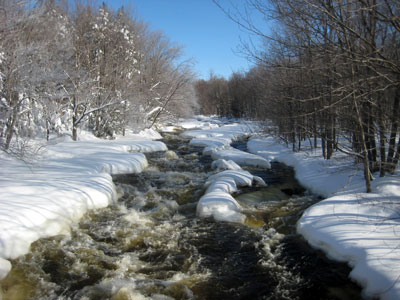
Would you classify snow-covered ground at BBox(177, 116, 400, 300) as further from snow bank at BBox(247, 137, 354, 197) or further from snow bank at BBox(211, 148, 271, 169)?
snow bank at BBox(211, 148, 271, 169)

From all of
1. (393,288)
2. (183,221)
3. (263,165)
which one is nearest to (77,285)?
(183,221)

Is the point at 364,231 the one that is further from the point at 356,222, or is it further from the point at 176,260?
the point at 176,260

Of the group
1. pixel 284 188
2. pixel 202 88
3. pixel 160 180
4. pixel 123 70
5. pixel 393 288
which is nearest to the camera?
pixel 393 288

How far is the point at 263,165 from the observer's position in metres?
12.2

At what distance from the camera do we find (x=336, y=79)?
623 cm

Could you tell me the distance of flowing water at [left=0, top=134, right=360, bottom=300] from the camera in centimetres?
392

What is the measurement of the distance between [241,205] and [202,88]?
6470cm

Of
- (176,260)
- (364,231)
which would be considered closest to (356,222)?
(364,231)

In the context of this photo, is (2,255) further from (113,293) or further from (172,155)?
(172,155)

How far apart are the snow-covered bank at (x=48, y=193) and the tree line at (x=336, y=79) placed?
4905 millimetres

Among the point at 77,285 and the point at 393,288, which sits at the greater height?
the point at 393,288

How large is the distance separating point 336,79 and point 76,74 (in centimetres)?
1343

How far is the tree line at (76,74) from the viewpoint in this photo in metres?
10.3

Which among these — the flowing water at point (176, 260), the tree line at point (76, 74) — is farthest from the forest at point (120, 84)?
the flowing water at point (176, 260)
